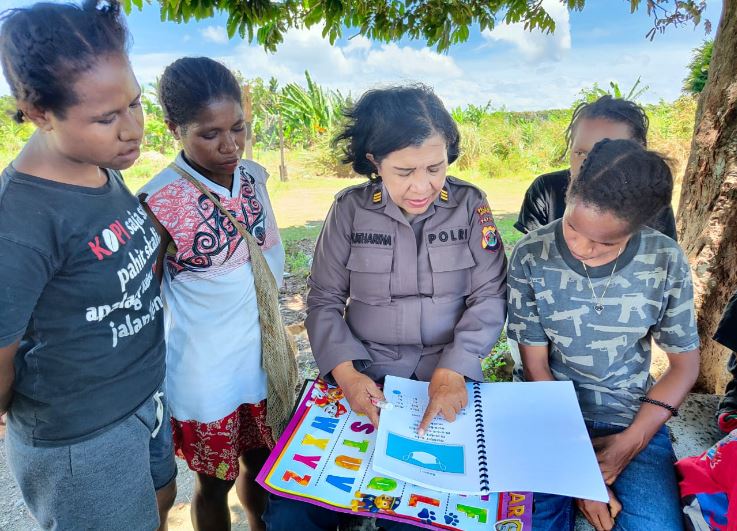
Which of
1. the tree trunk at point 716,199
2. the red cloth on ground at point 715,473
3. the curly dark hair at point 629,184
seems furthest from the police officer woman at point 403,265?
the tree trunk at point 716,199

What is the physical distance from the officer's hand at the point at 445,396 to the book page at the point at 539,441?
3.1 inches

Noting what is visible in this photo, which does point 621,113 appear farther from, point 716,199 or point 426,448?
point 426,448

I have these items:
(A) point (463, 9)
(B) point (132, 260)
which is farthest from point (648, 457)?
(A) point (463, 9)

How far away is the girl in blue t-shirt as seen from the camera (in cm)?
100

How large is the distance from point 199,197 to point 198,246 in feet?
0.49

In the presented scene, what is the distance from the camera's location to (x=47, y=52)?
3.31ft

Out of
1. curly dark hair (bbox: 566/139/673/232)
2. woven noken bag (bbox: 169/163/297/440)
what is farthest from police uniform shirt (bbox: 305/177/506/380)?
curly dark hair (bbox: 566/139/673/232)

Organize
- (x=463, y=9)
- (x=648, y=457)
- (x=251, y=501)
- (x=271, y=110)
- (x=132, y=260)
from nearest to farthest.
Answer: (x=132, y=260)
(x=648, y=457)
(x=251, y=501)
(x=463, y=9)
(x=271, y=110)

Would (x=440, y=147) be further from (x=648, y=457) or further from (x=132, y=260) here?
(x=648, y=457)

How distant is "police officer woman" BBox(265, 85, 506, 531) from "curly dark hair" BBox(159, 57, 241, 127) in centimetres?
41

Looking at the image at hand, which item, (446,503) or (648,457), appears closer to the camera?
(446,503)

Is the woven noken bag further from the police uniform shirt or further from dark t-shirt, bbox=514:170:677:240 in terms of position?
dark t-shirt, bbox=514:170:677:240

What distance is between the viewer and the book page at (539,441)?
1165 mm

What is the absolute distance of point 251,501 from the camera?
186cm
